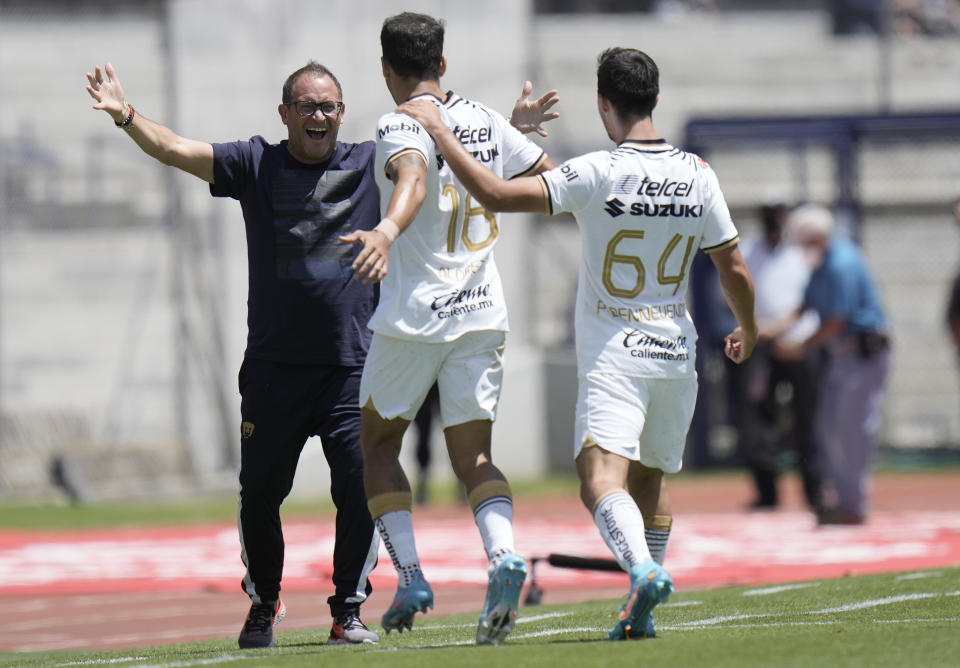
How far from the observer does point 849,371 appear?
12.5m

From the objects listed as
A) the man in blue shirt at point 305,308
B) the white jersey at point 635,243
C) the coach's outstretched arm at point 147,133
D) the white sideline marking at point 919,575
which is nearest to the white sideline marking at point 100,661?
the man in blue shirt at point 305,308

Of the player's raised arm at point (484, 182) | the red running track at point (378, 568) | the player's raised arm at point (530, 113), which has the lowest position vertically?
the red running track at point (378, 568)

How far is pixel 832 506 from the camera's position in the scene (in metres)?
12.7

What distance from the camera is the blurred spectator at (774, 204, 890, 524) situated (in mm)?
12414

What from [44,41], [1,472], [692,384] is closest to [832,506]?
[692,384]

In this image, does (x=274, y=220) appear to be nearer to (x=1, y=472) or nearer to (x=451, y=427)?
(x=451, y=427)

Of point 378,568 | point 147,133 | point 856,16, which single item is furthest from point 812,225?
point 856,16

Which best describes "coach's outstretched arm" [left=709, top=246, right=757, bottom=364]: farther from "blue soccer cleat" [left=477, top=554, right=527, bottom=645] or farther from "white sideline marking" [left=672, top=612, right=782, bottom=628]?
"blue soccer cleat" [left=477, top=554, right=527, bottom=645]

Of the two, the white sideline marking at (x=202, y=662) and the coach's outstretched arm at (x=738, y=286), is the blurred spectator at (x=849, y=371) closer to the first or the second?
the coach's outstretched arm at (x=738, y=286)

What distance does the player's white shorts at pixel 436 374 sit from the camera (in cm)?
624

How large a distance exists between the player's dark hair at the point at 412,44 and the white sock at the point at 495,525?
150 centimetres

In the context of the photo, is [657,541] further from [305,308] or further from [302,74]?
[302,74]

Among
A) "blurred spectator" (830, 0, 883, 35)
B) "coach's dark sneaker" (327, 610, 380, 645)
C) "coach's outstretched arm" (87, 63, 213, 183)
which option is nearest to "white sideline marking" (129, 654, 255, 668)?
"coach's dark sneaker" (327, 610, 380, 645)

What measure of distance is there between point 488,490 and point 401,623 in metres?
0.55
